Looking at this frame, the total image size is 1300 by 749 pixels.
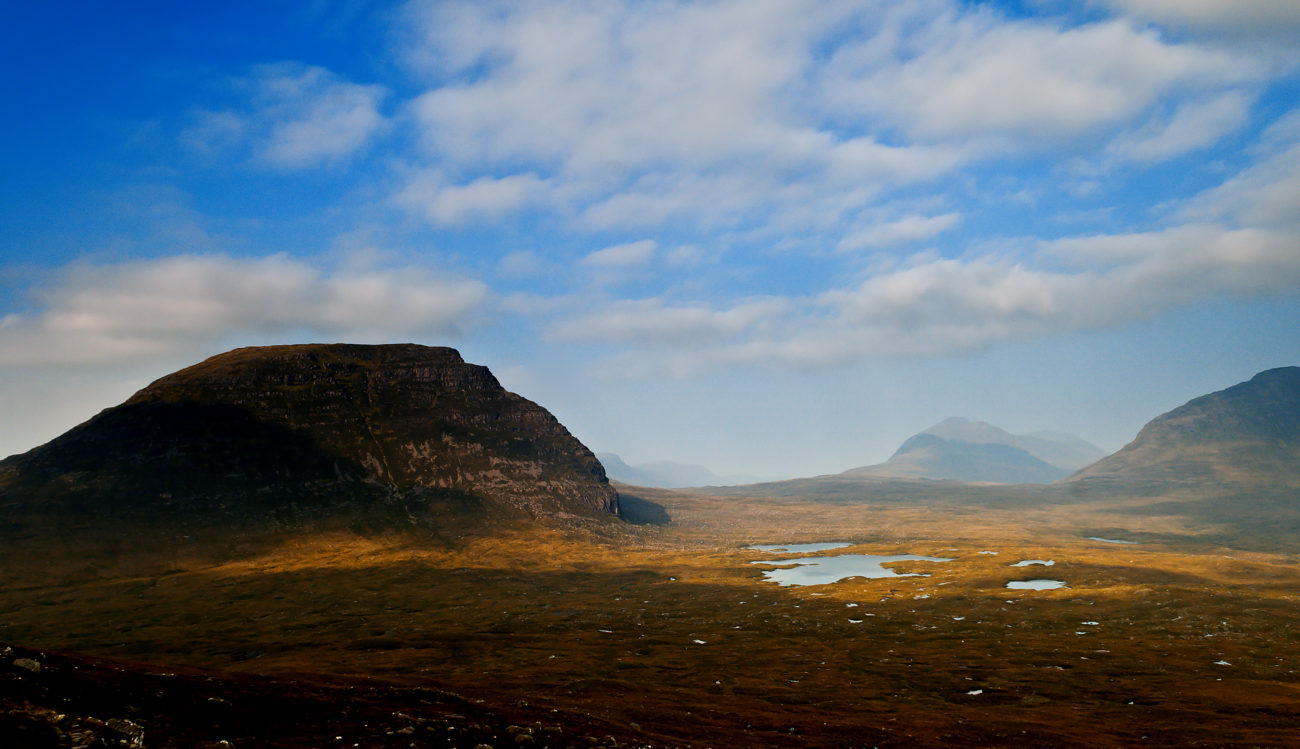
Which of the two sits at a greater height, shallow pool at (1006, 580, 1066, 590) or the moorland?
the moorland

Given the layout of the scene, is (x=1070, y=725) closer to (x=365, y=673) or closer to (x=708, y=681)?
(x=708, y=681)

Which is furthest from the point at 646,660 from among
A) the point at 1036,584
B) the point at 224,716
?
the point at 1036,584

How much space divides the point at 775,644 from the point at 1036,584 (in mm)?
117864

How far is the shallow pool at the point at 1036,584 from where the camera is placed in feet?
593

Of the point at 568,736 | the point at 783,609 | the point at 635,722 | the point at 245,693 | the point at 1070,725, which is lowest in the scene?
the point at 783,609

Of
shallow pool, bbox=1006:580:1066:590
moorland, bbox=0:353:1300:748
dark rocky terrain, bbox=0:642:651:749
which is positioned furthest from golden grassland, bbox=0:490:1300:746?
dark rocky terrain, bbox=0:642:651:749

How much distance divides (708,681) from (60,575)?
213112mm

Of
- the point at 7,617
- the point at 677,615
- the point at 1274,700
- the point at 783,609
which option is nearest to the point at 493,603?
the point at 677,615

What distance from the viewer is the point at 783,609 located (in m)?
156

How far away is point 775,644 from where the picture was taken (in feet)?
381

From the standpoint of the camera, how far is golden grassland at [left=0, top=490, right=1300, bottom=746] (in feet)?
211

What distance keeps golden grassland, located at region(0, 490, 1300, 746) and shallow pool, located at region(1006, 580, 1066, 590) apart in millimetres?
3732

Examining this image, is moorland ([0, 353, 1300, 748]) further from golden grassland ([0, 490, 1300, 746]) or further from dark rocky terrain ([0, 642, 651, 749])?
golden grassland ([0, 490, 1300, 746])

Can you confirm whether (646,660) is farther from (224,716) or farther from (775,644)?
(224,716)
